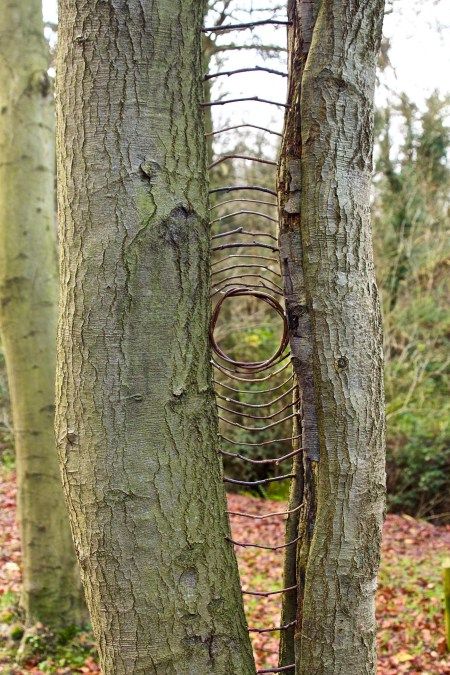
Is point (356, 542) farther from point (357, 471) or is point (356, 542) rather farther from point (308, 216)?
point (308, 216)

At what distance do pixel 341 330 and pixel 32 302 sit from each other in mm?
2892

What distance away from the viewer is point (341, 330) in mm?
1576

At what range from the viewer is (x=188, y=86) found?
158cm

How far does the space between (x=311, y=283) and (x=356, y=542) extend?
2.03ft

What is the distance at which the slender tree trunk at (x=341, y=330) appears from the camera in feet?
A: 5.16

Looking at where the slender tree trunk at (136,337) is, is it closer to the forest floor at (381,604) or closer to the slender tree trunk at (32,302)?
the forest floor at (381,604)

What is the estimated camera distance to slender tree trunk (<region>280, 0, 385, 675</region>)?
157cm

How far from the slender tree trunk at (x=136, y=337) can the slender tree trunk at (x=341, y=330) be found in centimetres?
27

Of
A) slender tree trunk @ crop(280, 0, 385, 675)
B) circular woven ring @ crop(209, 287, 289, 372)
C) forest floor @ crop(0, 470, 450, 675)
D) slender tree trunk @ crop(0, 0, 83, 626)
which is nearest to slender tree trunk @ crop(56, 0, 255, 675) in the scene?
circular woven ring @ crop(209, 287, 289, 372)

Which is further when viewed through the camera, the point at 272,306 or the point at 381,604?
the point at 381,604

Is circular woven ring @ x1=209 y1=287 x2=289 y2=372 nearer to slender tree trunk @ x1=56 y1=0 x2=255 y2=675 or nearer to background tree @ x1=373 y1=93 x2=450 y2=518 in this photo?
slender tree trunk @ x1=56 y1=0 x2=255 y2=675

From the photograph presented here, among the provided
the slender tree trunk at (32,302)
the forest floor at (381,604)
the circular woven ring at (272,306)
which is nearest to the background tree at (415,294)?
the forest floor at (381,604)

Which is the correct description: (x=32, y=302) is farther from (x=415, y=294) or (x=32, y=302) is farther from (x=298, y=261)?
(x=415, y=294)

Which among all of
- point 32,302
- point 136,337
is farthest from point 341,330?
point 32,302
